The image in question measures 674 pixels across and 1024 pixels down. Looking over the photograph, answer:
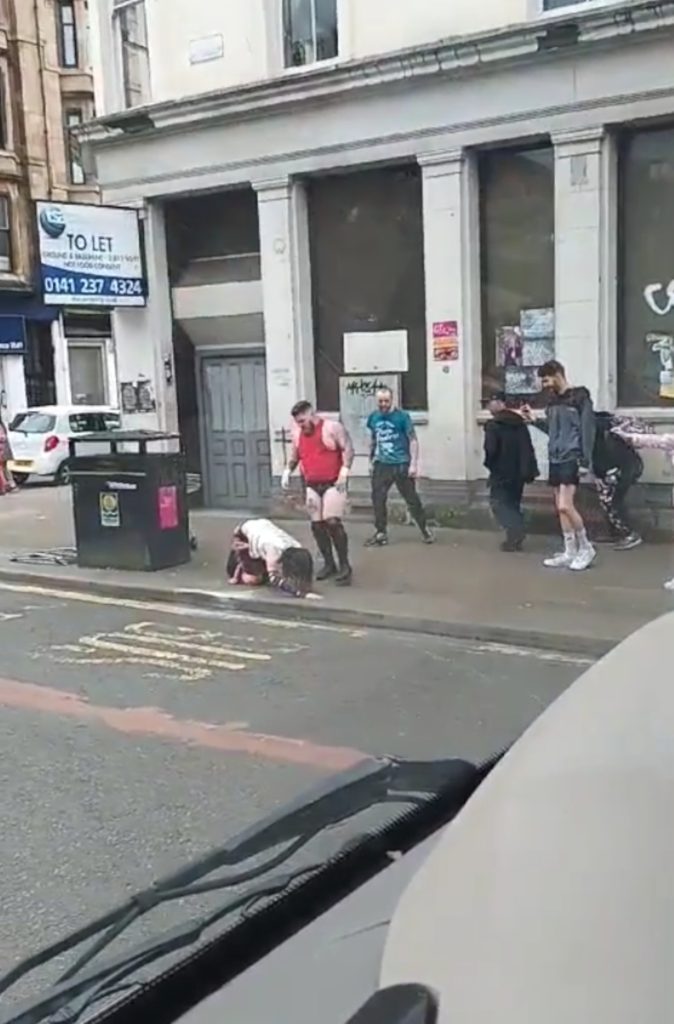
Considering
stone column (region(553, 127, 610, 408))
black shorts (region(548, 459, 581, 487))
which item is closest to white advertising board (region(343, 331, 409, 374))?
stone column (region(553, 127, 610, 408))

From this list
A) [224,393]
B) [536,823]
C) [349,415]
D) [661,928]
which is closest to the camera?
[661,928]

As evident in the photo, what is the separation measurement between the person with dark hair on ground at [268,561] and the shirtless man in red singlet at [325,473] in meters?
0.31

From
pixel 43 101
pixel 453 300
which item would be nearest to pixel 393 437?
pixel 453 300

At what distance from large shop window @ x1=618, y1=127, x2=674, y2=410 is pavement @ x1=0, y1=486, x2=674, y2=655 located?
6.15ft

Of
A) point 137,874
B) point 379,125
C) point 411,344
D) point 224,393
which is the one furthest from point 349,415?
point 137,874

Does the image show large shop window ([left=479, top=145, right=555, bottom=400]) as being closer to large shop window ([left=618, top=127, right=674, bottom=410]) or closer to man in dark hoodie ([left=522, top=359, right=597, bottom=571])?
large shop window ([left=618, top=127, right=674, bottom=410])

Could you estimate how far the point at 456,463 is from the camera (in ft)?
40.8

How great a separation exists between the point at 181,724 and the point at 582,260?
7.51 metres

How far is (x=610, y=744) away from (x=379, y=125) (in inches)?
476

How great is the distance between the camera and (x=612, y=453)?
10.7 meters

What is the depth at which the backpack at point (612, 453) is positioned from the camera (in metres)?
10.7

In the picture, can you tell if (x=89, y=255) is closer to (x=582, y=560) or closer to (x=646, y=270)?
(x=646, y=270)

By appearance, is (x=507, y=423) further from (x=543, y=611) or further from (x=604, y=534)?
(x=543, y=611)

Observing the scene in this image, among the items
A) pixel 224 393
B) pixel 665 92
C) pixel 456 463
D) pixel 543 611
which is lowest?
pixel 543 611
